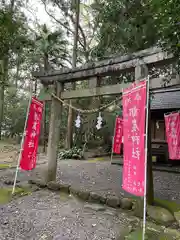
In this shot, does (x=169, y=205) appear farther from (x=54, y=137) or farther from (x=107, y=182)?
(x=54, y=137)

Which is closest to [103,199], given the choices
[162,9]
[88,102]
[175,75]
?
[175,75]

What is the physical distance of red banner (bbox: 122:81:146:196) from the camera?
10.5ft

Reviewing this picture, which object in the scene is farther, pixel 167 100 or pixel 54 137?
pixel 167 100

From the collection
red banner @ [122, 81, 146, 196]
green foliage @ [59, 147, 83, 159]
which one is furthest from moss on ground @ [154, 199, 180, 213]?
green foliage @ [59, 147, 83, 159]

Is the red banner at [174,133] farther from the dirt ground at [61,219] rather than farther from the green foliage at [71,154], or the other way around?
the green foliage at [71,154]

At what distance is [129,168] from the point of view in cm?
348

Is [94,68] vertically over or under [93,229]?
over

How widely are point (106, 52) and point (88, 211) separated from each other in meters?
5.99

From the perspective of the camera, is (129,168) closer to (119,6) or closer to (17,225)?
(17,225)

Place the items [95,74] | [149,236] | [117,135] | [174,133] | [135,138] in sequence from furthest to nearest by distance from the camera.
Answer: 1. [117,135]
2. [174,133]
3. [95,74]
4. [135,138]
5. [149,236]

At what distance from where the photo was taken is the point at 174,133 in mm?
6805

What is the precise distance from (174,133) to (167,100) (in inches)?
123

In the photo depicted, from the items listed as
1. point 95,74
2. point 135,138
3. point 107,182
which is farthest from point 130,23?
point 107,182

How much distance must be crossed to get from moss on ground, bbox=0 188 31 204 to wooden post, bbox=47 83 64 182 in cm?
74
